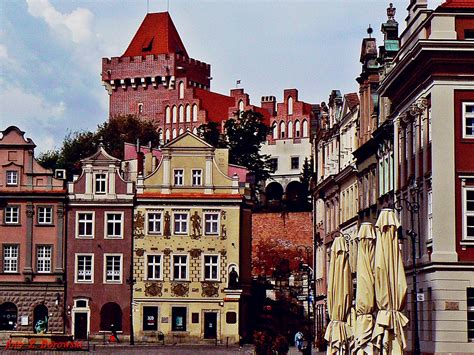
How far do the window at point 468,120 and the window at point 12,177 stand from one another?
47.4m

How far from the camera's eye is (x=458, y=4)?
46531 mm

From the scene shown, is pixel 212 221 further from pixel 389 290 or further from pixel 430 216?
pixel 389 290

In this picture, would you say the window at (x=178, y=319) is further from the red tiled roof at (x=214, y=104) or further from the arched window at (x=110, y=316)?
the red tiled roof at (x=214, y=104)

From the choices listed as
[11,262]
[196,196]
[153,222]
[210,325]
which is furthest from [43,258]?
[210,325]

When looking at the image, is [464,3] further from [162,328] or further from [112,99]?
[112,99]

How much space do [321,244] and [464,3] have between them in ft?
153

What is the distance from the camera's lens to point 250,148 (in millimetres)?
136125

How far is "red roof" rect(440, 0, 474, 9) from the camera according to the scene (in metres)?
45.9

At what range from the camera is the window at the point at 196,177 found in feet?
287

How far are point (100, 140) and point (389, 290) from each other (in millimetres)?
78531

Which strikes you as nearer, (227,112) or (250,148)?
(250,148)

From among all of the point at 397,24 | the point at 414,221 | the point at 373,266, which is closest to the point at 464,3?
the point at 414,221

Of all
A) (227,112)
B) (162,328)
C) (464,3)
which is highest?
(227,112)

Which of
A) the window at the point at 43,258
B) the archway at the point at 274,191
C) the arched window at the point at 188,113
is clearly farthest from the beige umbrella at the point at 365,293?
the arched window at the point at 188,113
